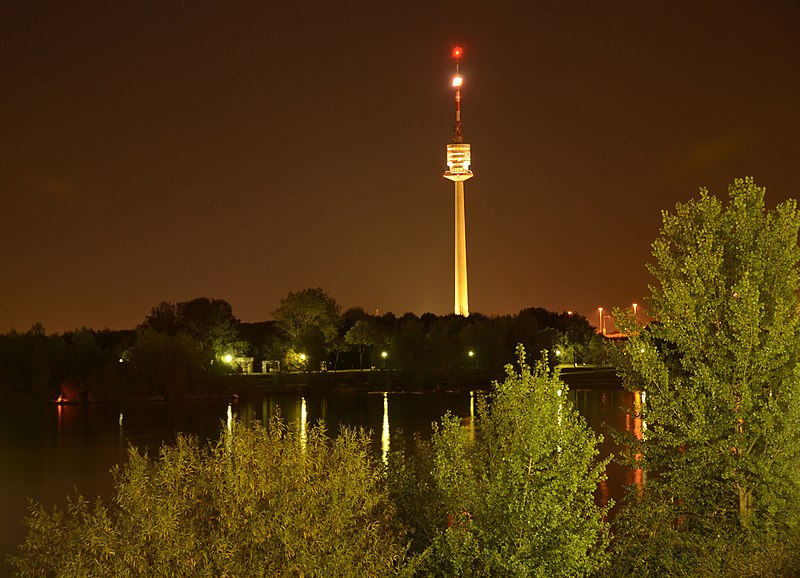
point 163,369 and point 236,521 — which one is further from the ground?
point 163,369

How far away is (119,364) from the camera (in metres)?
105

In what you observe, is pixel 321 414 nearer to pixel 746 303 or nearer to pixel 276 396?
pixel 276 396

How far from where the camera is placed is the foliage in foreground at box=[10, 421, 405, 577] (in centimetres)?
1285

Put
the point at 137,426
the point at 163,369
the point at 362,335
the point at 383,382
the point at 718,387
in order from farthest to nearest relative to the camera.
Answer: the point at 362,335, the point at 383,382, the point at 163,369, the point at 137,426, the point at 718,387

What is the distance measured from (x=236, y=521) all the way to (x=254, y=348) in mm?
119095

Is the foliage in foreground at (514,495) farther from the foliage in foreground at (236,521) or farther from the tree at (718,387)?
the tree at (718,387)

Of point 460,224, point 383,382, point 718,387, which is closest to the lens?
point 718,387

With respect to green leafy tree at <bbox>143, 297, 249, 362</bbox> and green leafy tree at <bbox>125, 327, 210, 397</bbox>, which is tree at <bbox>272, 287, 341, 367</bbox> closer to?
green leafy tree at <bbox>143, 297, 249, 362</bbox>

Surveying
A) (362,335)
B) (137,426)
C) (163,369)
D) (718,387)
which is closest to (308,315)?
(362,335)

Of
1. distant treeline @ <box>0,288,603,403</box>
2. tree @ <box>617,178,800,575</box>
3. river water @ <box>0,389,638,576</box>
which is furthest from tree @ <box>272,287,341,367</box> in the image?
tree @ <box>617,178,800,575</box>

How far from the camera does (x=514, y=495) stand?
1572 cm

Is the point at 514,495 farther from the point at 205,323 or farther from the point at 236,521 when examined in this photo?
the point at 205,323

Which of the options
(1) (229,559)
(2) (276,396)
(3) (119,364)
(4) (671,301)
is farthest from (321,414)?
(1) (229,559)

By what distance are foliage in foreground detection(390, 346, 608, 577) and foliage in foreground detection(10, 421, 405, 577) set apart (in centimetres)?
153
